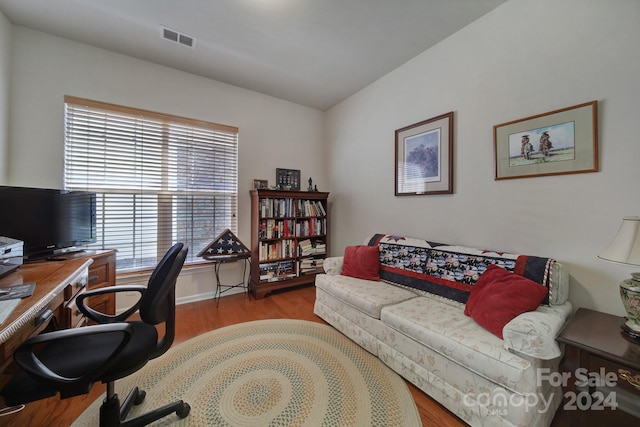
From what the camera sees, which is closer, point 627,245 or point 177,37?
point 627,245

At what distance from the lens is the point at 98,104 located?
7.89 ft

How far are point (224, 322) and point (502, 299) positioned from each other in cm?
240

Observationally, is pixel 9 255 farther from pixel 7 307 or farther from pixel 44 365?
pixel 44 365

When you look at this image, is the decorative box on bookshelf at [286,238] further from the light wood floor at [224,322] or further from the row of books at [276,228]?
the light wood floor at [224,322]

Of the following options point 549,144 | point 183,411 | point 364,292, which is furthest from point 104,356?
point 549,144

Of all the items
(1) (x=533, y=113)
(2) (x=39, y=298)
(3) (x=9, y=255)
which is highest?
(1) (x=533, y=113)

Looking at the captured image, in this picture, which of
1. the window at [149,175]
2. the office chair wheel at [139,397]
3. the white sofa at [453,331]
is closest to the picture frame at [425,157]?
the white sofa at [453,331]

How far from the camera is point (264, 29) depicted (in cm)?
215

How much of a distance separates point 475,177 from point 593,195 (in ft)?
2.38

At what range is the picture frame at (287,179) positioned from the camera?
350 centimetres

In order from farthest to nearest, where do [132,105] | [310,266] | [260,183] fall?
[310,266] < [260,183] < [132,105]

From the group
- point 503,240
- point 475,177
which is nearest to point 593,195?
point 503,240

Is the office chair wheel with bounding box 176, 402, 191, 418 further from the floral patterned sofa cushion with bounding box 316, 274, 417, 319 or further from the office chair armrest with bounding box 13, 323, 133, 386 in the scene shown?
the floral patterned sofa cushion with bounding box 316, 274, 417, 319

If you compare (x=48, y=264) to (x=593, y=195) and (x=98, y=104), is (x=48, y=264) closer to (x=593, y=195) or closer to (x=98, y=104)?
(x=98, y=104)
